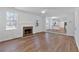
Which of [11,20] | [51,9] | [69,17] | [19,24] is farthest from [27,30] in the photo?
[69,17]

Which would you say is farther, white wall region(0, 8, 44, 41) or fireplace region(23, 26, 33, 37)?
fireplace region(23, 26, 33, 37)

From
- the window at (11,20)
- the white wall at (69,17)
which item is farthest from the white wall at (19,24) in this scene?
the white wall at (69,17)

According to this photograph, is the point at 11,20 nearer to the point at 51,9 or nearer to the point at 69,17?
the point at 51,9

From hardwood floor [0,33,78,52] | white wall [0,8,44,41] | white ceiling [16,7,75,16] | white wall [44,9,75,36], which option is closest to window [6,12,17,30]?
white wall [0,8,44,41]

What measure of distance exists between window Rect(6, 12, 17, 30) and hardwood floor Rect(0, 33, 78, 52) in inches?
12.9

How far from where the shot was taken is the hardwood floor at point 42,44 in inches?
94.0

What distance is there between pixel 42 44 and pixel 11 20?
918 mm

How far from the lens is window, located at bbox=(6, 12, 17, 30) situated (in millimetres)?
2439

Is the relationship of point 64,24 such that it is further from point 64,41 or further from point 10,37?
point 10,37

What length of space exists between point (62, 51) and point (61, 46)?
11 cm

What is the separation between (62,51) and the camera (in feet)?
7.80

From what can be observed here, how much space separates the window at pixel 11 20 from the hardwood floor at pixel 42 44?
0.33 meters

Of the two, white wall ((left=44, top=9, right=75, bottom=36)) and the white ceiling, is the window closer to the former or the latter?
the white ceiling
